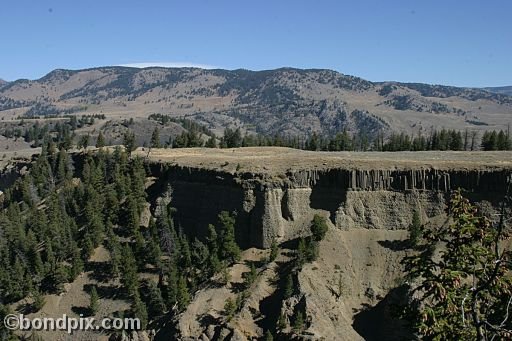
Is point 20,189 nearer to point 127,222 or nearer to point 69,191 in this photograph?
point 69,191

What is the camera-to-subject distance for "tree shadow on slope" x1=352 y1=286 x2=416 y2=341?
61.0m

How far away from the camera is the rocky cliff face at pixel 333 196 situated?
72.4 meters

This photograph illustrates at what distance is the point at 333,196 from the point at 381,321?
2122 centimetres

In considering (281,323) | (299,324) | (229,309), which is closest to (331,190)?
(281,323)

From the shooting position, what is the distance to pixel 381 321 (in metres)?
63.3

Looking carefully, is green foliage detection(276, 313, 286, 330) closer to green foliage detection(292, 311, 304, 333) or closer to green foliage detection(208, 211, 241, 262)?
green foliage detection(292, 311, 304, 333)

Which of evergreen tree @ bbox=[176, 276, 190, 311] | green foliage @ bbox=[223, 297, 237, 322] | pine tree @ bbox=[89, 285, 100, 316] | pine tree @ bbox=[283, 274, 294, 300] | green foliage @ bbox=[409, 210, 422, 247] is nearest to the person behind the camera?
green foliage @ bbox=[223, 297, 237, 322]

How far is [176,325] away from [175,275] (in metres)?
8.31

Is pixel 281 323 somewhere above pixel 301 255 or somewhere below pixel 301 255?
below

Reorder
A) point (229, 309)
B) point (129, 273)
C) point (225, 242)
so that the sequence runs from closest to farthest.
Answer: point (229, 309)
point (129, 273)
point (225, 242)

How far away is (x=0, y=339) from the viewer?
67.0 metres

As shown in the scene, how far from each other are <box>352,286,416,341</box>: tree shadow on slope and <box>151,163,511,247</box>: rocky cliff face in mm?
13435

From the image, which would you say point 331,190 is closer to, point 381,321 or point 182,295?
point 381,321

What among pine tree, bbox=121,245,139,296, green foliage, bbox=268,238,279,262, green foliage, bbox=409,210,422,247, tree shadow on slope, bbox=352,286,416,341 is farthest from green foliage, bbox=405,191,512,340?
pine tree, bbox=121,245,139,296
